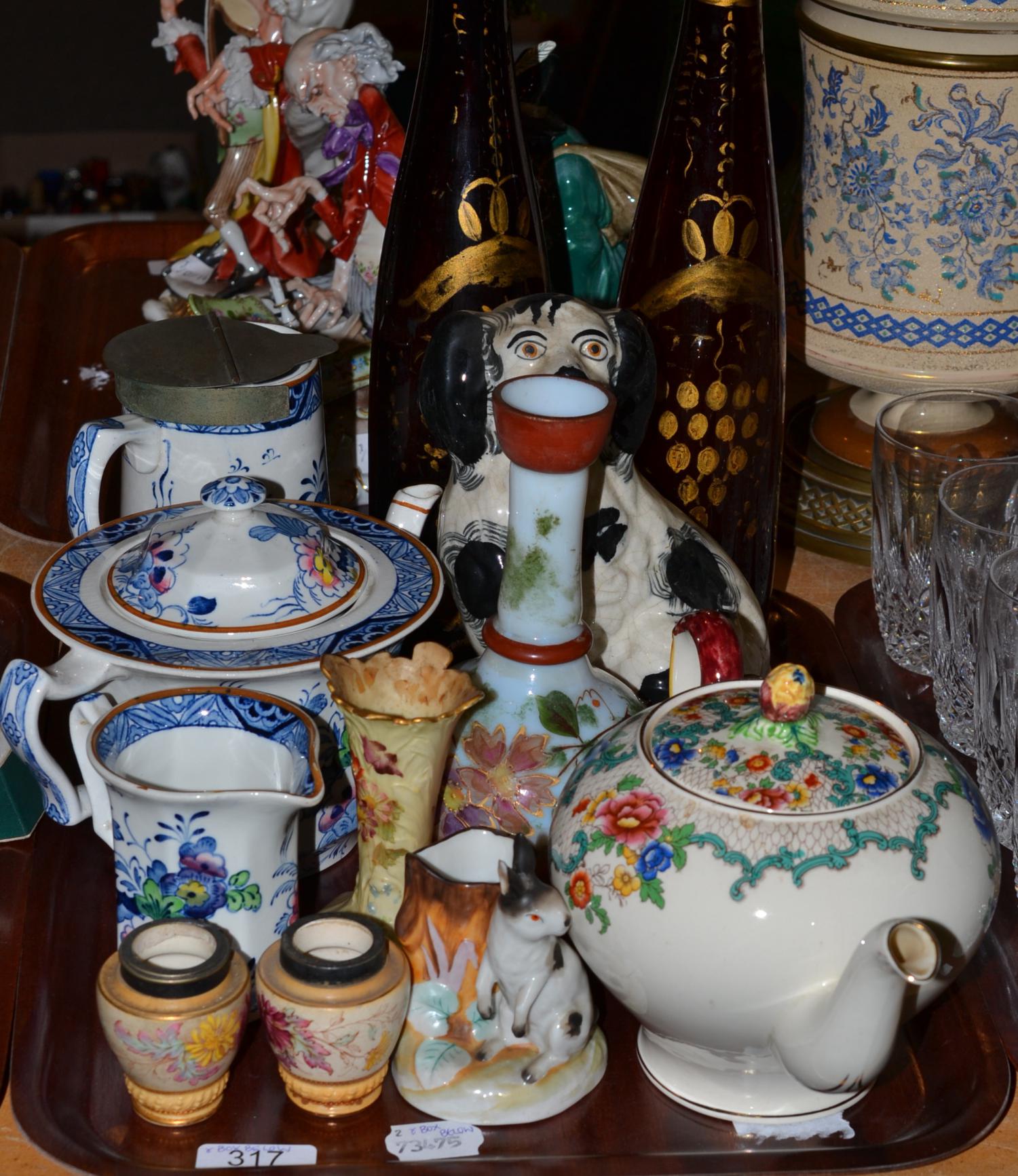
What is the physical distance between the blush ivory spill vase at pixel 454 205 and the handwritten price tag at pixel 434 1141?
0.45 metres

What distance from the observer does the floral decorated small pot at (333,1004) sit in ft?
2.18

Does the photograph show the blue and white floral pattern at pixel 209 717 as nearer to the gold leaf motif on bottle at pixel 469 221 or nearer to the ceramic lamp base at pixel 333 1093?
the ceramic lamp base at pixel 333 1093

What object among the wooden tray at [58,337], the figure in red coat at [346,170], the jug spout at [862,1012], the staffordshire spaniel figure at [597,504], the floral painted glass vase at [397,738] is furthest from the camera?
the wooden tray at [58,337]

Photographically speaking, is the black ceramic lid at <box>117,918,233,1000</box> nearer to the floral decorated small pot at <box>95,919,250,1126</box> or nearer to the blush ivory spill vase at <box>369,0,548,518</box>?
the floral decorated small pot at <box>95,919,250,1126</box>

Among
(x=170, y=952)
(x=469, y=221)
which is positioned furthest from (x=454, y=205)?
(x=170, y=952)

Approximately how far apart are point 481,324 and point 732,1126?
0.41 metres

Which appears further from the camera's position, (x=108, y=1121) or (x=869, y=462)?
(x=869, y=462)

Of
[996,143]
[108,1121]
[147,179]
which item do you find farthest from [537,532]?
[147,179]

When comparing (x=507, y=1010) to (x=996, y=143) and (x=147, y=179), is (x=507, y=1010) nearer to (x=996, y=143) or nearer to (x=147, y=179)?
(x=996, y=143)

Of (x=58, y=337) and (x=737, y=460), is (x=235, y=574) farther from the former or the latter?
(x=58, y=337)

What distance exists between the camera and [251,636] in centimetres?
79

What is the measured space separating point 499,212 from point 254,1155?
55 centimetres

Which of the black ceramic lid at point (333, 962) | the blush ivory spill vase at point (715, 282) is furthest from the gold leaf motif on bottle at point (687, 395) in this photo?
the black ceramic lid at point (333, 962)

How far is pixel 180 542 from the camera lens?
0.82m
